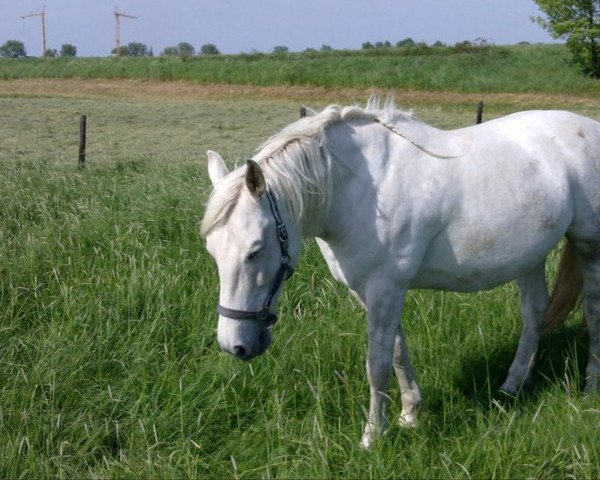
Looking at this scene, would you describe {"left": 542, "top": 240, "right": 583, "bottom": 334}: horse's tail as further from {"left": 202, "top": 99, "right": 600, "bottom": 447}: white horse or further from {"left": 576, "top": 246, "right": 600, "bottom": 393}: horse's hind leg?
{"left": 202, "top": 99, "right": 600, "bottom": 447}: white horse

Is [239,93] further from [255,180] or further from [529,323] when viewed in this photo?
[255,180]

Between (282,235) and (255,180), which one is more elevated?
(255,180)

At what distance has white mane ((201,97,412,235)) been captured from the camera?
2912mm

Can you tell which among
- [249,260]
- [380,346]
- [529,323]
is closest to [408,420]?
[380,346]

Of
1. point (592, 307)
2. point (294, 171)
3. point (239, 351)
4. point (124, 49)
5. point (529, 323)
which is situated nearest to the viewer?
point (239, 351)

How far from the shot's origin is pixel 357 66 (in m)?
35.9

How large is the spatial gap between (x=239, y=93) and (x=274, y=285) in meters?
34.2

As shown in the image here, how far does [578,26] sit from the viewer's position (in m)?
31.2

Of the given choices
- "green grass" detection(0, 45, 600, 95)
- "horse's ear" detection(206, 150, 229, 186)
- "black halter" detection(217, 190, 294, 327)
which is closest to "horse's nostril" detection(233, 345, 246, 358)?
"black halter" detection(217, 190, 294, 327)

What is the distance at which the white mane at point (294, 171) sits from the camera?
291 centimetres

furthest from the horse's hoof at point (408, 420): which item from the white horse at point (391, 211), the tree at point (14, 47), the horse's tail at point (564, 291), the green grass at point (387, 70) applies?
the tree at point (14, 47)

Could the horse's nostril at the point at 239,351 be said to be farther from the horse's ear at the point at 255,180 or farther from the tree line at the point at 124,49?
the tree line at the point at 124,49

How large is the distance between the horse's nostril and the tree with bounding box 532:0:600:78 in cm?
3149

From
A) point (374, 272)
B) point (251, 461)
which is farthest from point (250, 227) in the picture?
point (251, 461)
